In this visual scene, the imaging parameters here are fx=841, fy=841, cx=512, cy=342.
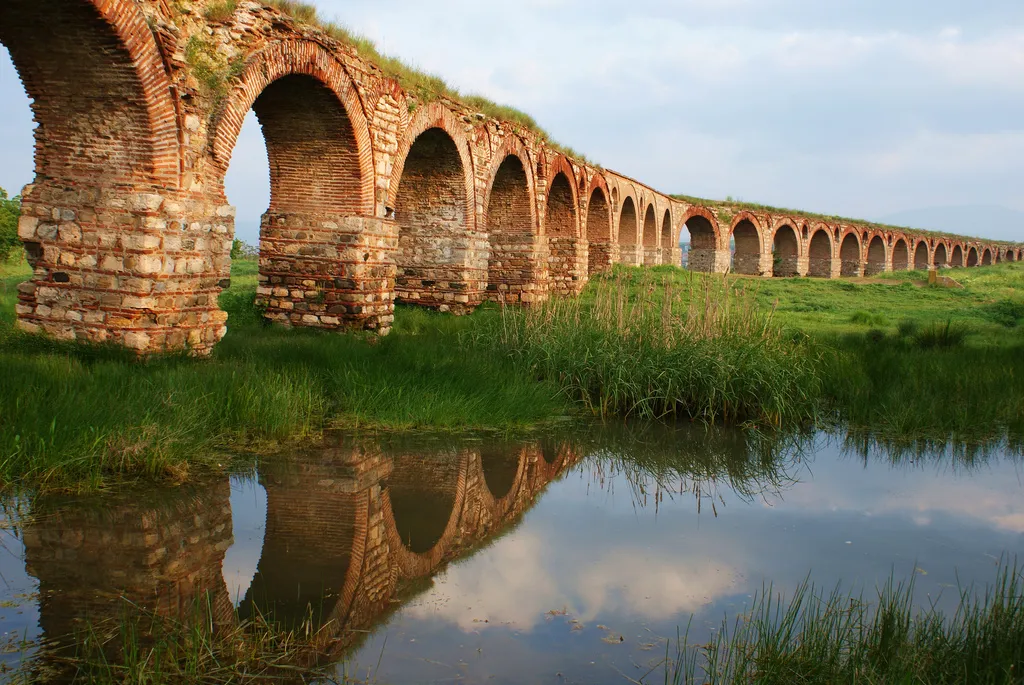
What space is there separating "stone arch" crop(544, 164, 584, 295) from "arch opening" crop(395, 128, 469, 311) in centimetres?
598

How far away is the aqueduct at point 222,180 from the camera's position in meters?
7.00

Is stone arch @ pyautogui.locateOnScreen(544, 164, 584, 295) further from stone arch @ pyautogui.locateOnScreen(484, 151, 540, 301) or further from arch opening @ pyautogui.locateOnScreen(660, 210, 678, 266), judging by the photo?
arch opening @ pyautogui.locateOnScreen(660, 210, 678, 266)

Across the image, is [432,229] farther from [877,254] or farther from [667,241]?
[877,254]

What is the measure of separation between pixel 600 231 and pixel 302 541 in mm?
20323

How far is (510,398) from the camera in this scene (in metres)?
7.33

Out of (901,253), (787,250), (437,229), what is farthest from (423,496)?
(901,253)

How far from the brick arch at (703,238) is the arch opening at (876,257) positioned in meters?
19.0

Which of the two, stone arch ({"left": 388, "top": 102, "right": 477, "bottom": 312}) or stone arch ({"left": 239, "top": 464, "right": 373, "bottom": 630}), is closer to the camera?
stone arch ({"left": 239, "top": 464, "right": 373, "bottom": 630})

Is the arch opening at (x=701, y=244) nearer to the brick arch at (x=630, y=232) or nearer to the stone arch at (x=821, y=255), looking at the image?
the brick arch at (x=630, y=232)

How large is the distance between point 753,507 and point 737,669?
2.45 metres

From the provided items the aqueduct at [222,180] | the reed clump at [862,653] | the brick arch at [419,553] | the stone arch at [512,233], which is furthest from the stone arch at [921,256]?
the reed clump at [862,653]

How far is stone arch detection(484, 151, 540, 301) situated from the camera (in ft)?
52.6

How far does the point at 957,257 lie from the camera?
63.6m

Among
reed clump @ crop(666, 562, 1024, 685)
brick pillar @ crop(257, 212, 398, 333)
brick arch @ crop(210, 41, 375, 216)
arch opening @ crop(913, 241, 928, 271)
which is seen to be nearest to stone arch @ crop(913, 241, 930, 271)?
A: arch opening @ crop(913, 241, 928, 271)
